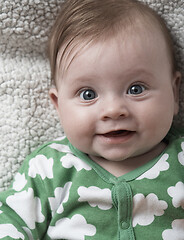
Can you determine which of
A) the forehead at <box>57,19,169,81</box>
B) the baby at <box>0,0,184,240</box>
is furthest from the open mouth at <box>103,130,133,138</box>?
the forehead at <box>57,19,169,81</box>

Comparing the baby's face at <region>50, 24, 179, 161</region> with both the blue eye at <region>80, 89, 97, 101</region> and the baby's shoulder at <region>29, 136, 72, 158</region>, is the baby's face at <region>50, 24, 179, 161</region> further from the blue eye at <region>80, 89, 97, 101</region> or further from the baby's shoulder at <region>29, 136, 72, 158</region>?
the baby's shoulder at <region>29, 136, 72, 158</region>

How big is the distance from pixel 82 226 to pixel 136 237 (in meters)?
0.15

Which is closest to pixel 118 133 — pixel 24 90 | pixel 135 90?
pixel 135 90

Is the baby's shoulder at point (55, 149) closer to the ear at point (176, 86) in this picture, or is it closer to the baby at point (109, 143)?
the baby at point (109, 143)

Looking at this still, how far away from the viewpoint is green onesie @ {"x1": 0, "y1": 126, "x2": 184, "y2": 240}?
4.04ft

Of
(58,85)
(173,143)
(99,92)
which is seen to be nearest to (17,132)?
(58,85)

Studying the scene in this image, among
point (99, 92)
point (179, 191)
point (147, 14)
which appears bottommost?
point (179, 191)

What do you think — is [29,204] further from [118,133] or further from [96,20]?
[96,20]

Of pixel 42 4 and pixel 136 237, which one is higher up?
pixel 42 4

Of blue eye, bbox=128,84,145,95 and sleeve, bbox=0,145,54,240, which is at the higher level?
blue eye, bbox=128,84,145,95

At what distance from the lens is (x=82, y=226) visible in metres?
1.26

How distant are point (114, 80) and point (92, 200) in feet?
1.10

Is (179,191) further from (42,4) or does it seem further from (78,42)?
(42,4)

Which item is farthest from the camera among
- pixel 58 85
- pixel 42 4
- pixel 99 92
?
pixel 42 4
